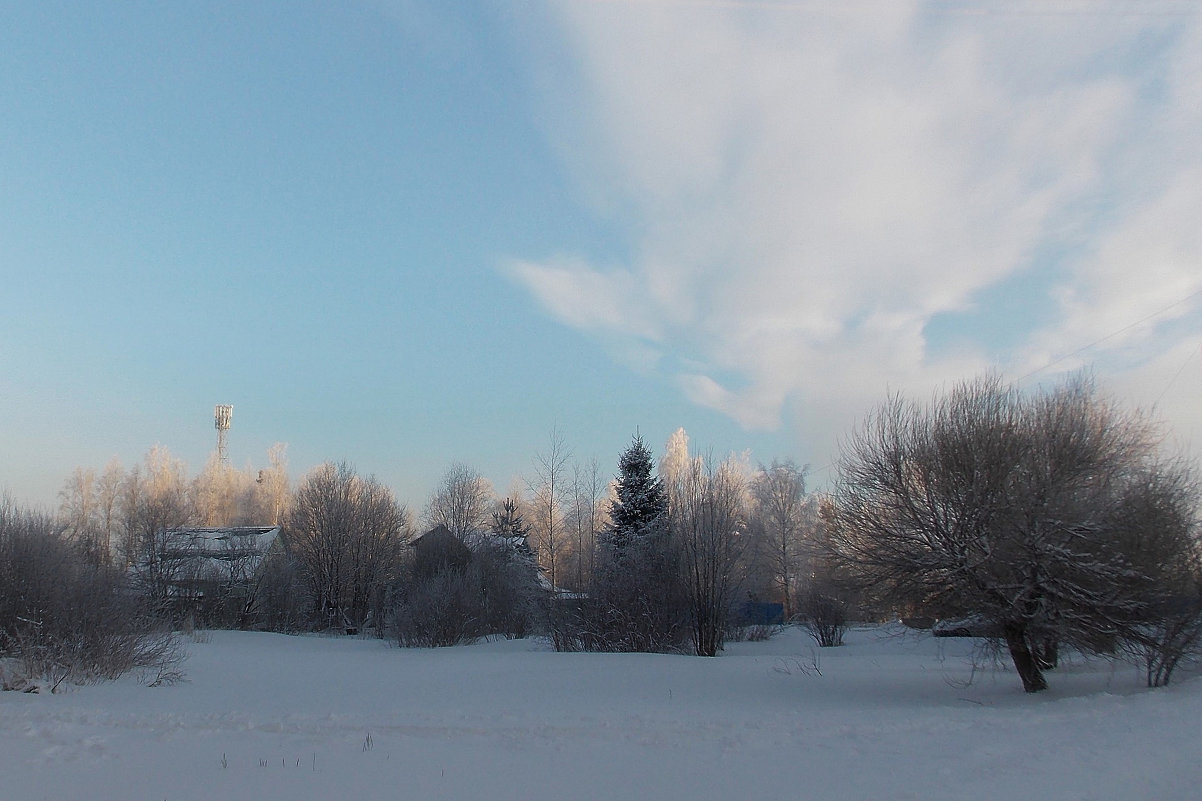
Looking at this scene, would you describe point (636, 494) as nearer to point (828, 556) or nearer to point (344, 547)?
point (344, 547)

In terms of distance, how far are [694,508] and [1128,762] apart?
62.0 ft

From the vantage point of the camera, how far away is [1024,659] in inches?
603

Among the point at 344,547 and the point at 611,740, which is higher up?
the point at 344,547

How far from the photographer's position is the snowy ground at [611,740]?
27.5 feet

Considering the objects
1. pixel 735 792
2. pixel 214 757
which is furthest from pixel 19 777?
pixel 735 792

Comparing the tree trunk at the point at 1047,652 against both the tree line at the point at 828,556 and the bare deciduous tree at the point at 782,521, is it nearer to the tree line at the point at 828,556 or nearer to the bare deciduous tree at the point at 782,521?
the tree line at the point at 828,556

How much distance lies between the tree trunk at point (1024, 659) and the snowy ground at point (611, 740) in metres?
0.45

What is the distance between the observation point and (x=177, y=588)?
36781 mm

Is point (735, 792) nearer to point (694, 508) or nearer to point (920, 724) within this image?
point (920, 724)

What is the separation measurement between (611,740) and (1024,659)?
30.0 ft

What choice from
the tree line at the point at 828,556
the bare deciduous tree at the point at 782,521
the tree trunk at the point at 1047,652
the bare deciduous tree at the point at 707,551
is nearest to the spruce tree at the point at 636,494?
the tree line at the point at 828,556

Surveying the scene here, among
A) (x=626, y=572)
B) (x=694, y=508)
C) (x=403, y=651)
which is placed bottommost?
(x=403, y=651)

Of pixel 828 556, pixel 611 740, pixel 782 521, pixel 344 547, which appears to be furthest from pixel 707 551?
pixel 782 521

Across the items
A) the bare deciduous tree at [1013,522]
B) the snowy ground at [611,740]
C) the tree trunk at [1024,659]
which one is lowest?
the snowy ground at [611,740]
